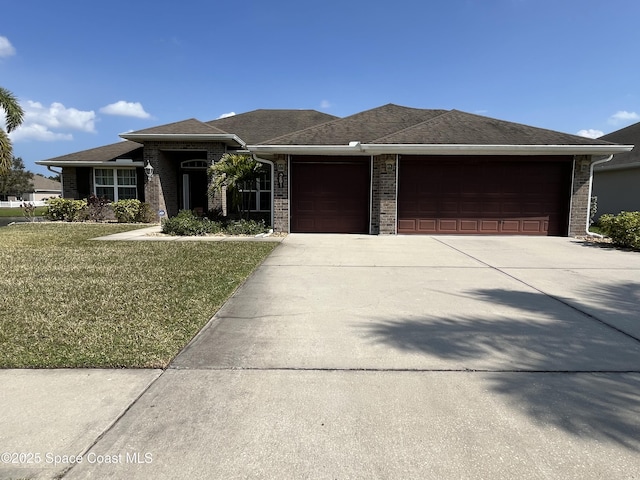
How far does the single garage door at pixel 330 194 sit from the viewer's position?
13.8 metres

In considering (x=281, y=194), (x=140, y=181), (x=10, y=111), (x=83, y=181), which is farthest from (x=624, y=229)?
(x=10, y=111)

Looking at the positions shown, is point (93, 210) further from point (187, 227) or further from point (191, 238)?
point (191, 238)

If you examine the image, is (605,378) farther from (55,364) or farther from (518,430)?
(55,364)

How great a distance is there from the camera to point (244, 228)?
13344 millimetres

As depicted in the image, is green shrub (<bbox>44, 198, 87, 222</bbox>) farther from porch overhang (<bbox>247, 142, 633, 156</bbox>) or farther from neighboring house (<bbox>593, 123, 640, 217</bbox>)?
neighboring house (<bbox>593, 123, 640, 217</bbox>)

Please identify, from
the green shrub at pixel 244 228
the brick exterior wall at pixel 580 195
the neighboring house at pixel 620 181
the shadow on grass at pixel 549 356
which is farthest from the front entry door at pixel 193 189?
the neighboring house at pixel 620 181

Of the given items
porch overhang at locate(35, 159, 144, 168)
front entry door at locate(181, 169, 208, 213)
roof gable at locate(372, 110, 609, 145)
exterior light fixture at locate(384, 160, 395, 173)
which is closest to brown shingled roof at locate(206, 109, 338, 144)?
front entry door at locate(181, 169, 208, 213)

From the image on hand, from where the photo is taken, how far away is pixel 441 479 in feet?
6.89

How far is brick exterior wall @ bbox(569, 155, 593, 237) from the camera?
1286 centimetres

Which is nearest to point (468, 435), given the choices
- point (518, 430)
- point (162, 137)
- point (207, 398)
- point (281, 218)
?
point (518, 430)

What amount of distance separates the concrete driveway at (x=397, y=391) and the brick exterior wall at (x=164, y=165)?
12.0 m

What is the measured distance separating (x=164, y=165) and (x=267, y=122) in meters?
5.78

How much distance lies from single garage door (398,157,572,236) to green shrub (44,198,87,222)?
1374 centimetres

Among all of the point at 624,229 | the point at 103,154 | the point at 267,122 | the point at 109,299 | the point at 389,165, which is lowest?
the point at 109,299
